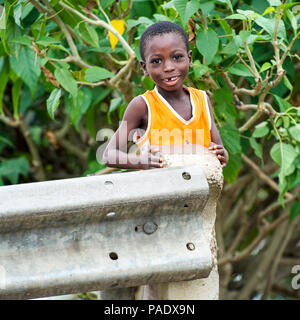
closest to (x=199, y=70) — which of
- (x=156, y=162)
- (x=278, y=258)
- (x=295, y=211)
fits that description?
(x=156, y=162)

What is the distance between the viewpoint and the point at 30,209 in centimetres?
189

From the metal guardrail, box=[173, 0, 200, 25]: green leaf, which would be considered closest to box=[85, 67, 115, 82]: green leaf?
box=[173, 0, 200, 25]: green leaf

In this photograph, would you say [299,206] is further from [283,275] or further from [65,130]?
[65,130]

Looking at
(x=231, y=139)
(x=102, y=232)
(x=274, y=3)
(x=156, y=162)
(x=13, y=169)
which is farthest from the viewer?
(x=13, y=169)

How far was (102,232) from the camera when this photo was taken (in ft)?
6.57

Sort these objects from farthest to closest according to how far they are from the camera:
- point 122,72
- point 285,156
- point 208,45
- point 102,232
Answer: point 122,72
point 285,156
point 208,45
point 102,232

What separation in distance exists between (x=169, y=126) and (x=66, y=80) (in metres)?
0.79

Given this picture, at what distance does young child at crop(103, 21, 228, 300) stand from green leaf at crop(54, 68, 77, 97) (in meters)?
0.62

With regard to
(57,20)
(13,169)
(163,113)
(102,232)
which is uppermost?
(57,20)

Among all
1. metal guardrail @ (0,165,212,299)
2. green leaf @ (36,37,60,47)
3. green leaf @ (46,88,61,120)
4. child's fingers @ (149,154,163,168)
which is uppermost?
green leaf @ (36,37,60,47)

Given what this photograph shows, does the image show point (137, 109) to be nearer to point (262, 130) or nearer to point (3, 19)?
point (3, 19)

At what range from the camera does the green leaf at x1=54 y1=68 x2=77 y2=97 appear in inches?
110

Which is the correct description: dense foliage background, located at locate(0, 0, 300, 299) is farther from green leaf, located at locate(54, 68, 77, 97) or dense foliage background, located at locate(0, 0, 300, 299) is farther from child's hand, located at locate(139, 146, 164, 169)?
child's hand, located at locate(139, 146, 164, 169)

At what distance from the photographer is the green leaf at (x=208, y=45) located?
2658 mm
